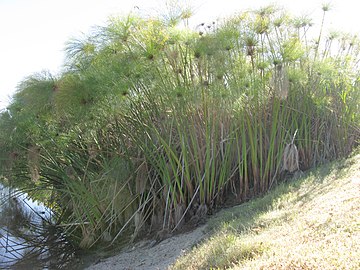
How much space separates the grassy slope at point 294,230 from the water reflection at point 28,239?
10.9 feet

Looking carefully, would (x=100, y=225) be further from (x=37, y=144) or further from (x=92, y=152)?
(x=37, y=144)

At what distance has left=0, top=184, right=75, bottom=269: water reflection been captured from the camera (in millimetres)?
8130

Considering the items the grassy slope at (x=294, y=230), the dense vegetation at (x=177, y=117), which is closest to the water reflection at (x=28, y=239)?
the dense vegetation at (x=177, y=117)

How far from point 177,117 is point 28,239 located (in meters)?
4.58

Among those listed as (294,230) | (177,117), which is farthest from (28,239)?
(294,230)

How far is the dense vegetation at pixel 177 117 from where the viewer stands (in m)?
6.43

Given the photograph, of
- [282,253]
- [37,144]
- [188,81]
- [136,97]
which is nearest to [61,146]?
[37,144]

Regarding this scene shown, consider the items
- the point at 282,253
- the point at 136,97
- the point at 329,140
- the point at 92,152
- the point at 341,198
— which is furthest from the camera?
the point at 329,140

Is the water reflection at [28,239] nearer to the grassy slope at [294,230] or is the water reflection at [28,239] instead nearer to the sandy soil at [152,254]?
the sandy soil at [152,254]

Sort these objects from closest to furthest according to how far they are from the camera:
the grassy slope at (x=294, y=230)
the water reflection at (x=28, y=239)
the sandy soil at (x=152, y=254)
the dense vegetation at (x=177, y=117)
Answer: the grassy slope at (x=294, y=230) → the sandy soil at (x=152, y=254) → the dense vegetation at (x=177, y=117) → the water reflection at (x=28, y=239)

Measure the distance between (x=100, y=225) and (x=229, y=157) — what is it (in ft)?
7.28

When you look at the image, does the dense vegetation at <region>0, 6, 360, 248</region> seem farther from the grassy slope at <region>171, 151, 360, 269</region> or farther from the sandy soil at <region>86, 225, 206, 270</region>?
the grassy slope at <region>171, 151, 360, 269</region>

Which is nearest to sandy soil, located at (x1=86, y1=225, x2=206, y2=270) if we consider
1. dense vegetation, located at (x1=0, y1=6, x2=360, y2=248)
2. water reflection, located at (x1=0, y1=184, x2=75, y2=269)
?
dense vegetation, located at (x1=0, y1=6, x2=360, y2=248)

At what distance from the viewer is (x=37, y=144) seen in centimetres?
756
